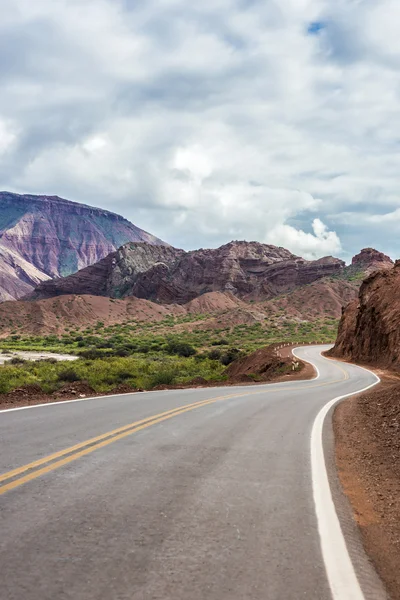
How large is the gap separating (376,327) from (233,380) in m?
20.9

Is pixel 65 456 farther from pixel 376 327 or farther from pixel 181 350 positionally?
pixel 181 350

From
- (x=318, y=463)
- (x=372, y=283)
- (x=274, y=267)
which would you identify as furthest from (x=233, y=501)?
(x=274, y=267)

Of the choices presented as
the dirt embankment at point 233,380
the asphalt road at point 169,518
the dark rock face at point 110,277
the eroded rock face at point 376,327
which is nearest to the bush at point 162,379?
the dirt embankment at point 233,380

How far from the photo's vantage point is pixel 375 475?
7.55m

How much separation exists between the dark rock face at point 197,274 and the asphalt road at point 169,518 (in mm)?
148261

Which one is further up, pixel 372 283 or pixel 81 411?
pixel 372 283

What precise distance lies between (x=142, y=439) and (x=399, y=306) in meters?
38.6

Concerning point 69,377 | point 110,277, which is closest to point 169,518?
point 69,377

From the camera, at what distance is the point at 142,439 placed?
27.7 feet

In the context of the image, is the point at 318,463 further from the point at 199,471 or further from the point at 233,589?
the point at 233,589

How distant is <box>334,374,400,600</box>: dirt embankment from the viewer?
15.0 feet

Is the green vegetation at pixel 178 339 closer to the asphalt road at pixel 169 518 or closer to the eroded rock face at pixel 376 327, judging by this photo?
the eroded rock face at pixel 376 327

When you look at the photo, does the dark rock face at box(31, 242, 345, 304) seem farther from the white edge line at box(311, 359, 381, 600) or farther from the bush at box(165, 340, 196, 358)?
the white edge line at box(311, 359, 381, 600)

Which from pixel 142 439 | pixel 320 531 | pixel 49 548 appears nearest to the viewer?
pixel 49 548
